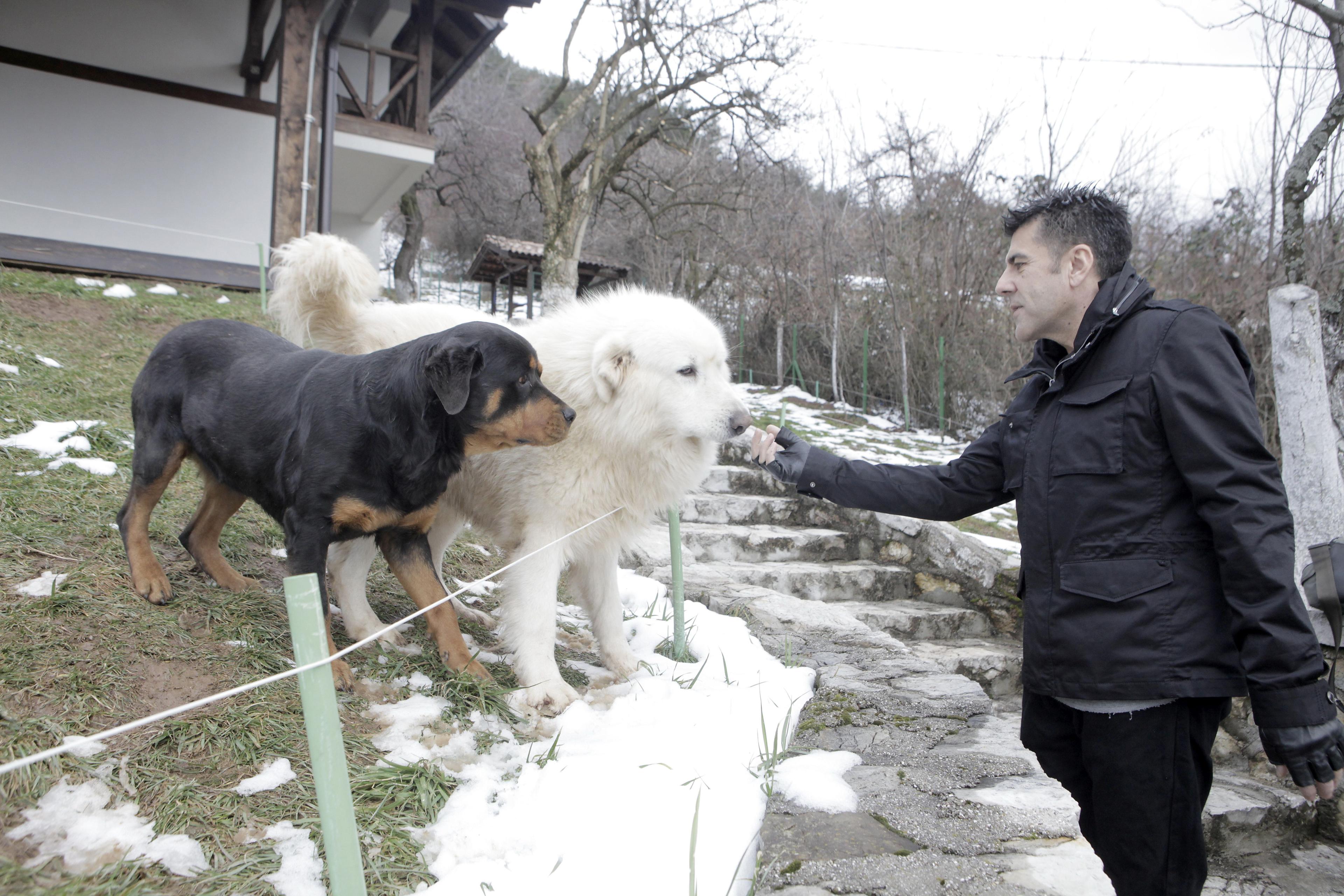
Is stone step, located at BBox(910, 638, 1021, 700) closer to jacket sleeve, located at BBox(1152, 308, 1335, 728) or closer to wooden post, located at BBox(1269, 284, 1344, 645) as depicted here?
wooden post, located at BBox(1269, 284, 1344, 645)

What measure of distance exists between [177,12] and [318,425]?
1399 centimetres

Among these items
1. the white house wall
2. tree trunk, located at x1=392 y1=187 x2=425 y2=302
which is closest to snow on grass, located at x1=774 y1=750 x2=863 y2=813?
the white house wall

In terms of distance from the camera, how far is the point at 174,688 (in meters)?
2.72

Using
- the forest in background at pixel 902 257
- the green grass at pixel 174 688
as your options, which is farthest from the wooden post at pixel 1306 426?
the green grass at pixel 174 688

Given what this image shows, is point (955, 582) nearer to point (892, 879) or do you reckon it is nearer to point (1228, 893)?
point (1228, 893)

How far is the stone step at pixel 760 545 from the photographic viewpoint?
251 inches

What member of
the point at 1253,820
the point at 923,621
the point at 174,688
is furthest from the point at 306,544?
the point at 923,621

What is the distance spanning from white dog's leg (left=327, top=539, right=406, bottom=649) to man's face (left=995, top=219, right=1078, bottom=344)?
2.68 m

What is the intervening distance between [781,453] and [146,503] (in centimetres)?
258

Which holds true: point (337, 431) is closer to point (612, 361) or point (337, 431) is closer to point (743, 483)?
point (612, 361)

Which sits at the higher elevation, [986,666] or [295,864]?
[295,864]

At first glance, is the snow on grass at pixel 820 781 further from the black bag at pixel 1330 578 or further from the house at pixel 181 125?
the house at pixel 181 125

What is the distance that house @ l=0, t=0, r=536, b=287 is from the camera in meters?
10.7

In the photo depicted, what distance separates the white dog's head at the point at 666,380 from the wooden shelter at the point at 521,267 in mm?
17213
